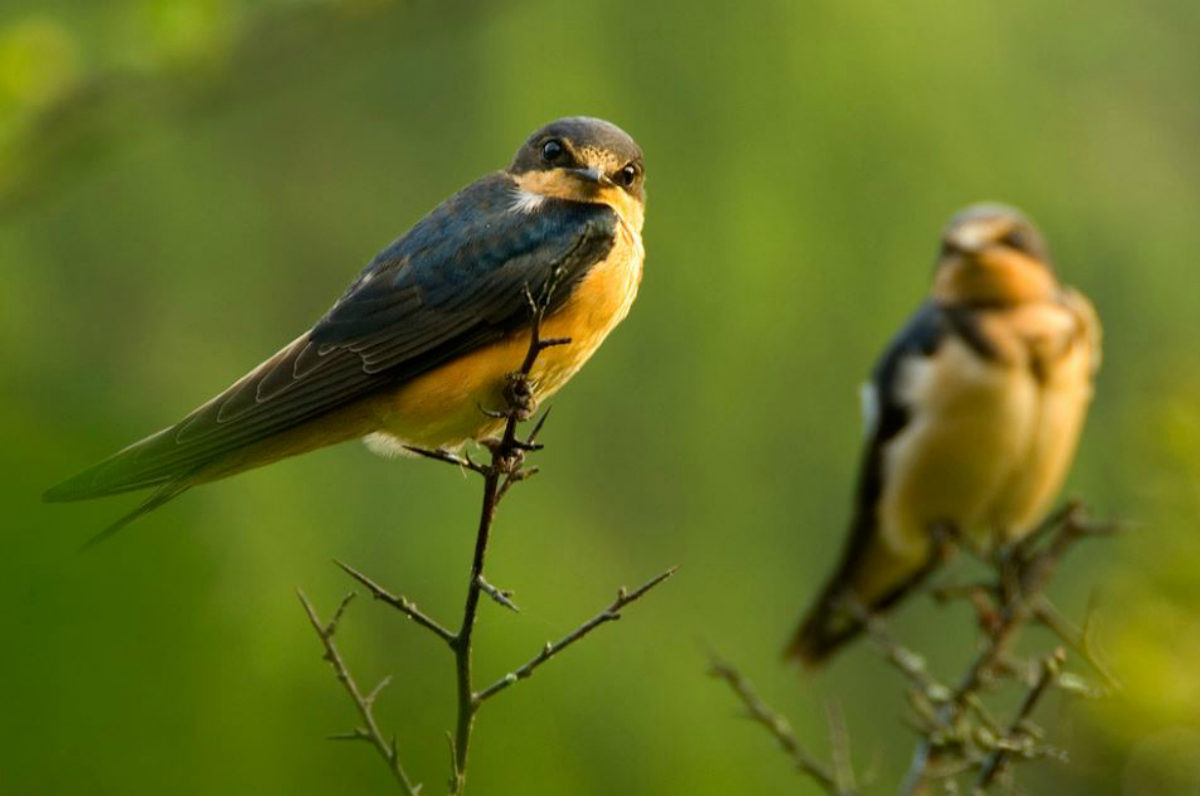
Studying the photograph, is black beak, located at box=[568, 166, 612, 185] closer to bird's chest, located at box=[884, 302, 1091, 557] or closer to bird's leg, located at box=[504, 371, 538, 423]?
bird's leg, located at box=[504, 371, 538, 423]

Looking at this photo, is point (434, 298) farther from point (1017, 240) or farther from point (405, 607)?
point (1017, 240)

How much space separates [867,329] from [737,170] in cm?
207

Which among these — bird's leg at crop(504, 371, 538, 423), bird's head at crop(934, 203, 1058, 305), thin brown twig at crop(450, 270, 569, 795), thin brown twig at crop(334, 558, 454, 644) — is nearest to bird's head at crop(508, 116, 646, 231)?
bird's leg at crop(504, 371, 538, 423)

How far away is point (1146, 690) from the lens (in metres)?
2.75

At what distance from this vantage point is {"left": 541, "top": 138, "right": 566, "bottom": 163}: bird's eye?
2.93 metres

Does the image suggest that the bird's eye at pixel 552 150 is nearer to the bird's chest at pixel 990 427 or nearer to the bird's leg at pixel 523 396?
the bird's leg at pixel 523 396

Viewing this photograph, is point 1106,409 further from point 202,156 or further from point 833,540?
point 202,156

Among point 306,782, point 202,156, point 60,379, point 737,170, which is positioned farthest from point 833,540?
point 306,782

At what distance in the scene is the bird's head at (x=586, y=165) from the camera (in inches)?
113

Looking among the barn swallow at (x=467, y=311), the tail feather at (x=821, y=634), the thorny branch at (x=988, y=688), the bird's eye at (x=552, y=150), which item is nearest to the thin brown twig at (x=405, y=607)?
the barn swallow at (x=467, y=311)

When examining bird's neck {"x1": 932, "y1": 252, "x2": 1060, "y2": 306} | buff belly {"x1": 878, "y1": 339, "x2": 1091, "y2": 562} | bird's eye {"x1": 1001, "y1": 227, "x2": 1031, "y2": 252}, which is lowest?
buff belly {"x1": 878, "y1": 339, "x2": 1091, "y2": 562}

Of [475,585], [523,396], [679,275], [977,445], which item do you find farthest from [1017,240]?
[679,275]

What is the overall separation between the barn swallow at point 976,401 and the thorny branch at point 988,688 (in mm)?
1577

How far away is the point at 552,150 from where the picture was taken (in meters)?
2.95
